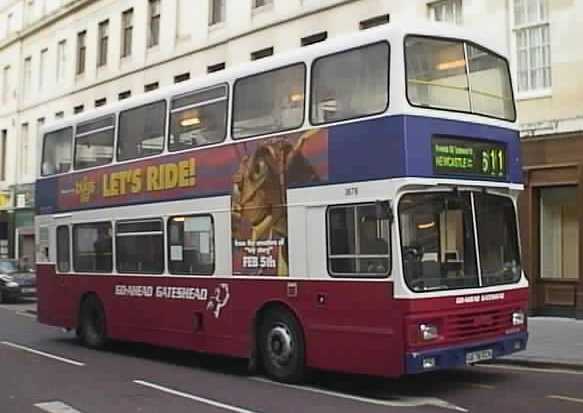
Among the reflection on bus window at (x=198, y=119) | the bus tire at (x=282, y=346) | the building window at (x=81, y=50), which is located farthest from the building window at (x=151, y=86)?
the bus tire at (x=282, y=346)

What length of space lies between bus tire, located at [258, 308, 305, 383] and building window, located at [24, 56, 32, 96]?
119 ft

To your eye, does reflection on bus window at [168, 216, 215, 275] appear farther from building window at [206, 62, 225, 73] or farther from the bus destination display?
building window at [206, 62, 225, 73]

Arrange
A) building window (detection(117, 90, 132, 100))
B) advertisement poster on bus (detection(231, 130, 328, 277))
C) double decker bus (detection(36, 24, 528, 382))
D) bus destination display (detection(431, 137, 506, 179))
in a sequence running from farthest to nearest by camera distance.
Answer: building window (detection(117, 90, 132, 100)) → advertisement poster on bus (detection(231, 130, 328, 277)) → bus destination display (detection(431, 137, 506, 179)) → double decker bus (detection(36, 24, 528, 382))

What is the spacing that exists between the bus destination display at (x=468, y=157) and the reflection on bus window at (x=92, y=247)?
6.81 meters

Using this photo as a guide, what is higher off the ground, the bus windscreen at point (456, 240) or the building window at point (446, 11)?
the building window at point (446, 11)

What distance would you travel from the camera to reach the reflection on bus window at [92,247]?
14.0m

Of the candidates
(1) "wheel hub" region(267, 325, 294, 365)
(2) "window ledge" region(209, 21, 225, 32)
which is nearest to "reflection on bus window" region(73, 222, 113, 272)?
(1) "wheel hub" region(267, 325, 294, 365)

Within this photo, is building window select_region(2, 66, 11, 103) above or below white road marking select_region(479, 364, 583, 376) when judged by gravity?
above

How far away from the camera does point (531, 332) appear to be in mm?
15164

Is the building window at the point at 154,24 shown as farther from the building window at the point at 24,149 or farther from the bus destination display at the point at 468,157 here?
the bus destination display at the point at 468,157

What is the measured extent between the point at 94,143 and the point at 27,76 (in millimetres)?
32182

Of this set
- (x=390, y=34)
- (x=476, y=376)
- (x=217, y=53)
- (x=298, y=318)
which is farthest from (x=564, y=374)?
(x=217, y=53)

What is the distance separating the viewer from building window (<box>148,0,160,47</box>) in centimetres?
3183

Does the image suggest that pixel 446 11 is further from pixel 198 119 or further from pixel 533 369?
pixel 533 369
